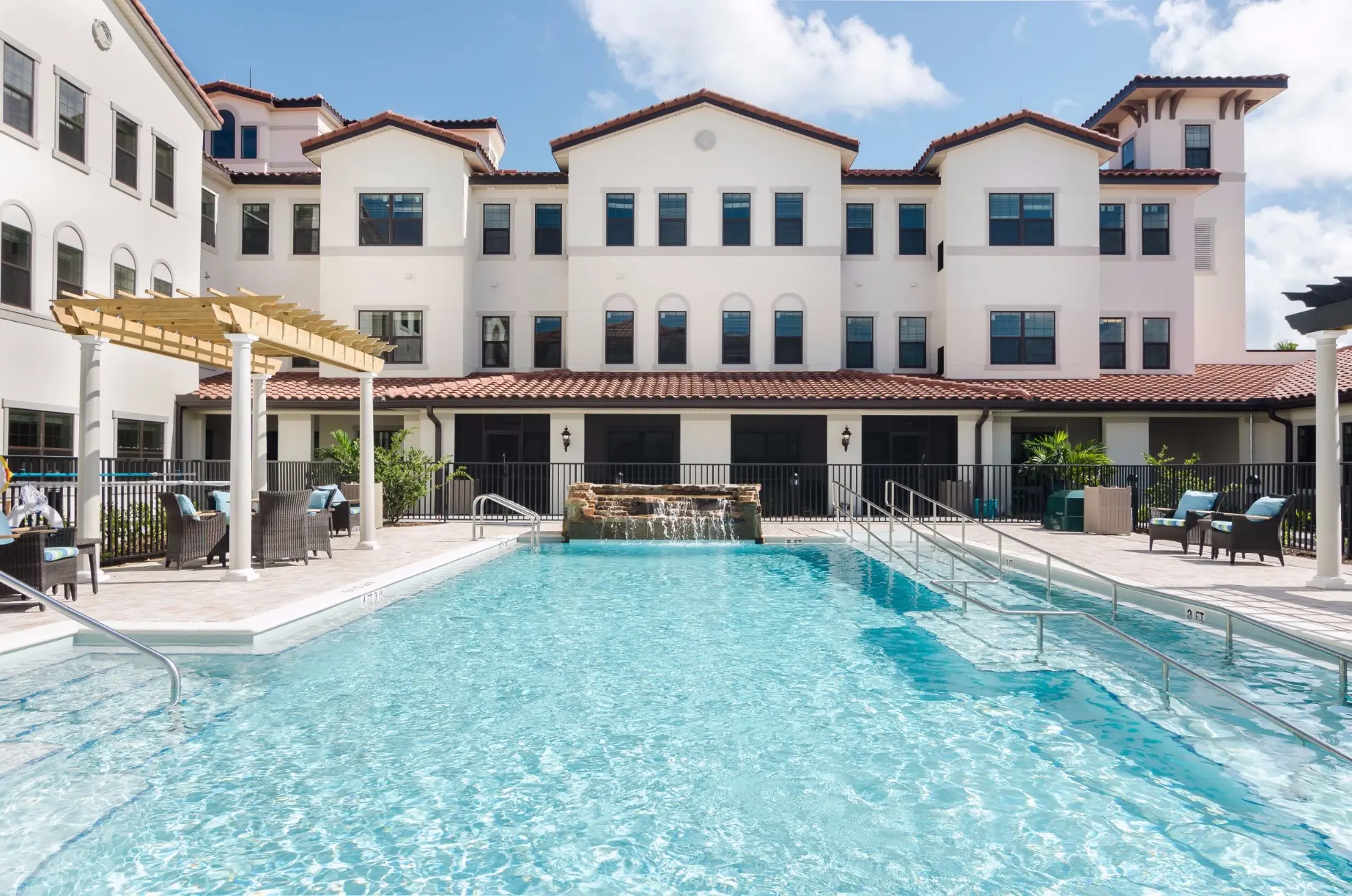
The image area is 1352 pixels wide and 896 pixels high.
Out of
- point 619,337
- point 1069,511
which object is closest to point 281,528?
point 619,337

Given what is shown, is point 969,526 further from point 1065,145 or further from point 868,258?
point 1065,145

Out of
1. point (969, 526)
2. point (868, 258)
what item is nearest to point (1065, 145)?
point (868, 258)

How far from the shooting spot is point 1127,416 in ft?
78.7

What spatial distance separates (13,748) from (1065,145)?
26.9 meters

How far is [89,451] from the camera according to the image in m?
11.2

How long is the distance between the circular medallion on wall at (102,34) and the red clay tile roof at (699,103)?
34.5 feet

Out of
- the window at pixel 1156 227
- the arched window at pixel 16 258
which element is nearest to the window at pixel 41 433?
the arched window at pixel 16 258

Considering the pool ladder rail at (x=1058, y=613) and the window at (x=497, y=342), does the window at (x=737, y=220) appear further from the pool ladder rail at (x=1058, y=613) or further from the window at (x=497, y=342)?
the pool ladder rail at (x=1058, y=613)

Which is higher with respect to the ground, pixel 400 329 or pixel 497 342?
pixel 400 329

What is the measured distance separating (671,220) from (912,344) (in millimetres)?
8092

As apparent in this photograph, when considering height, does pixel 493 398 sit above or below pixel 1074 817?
above

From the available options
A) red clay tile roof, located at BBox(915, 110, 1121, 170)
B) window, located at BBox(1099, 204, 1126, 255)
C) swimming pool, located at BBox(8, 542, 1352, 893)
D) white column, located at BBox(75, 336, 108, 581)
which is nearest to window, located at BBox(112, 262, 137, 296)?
white column, located at BBox(75, 336, 108, 581)

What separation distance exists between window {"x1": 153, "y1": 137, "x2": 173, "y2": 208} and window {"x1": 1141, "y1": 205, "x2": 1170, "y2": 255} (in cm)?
2659

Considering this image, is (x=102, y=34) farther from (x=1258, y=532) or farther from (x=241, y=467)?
(x=1258, y=532)
